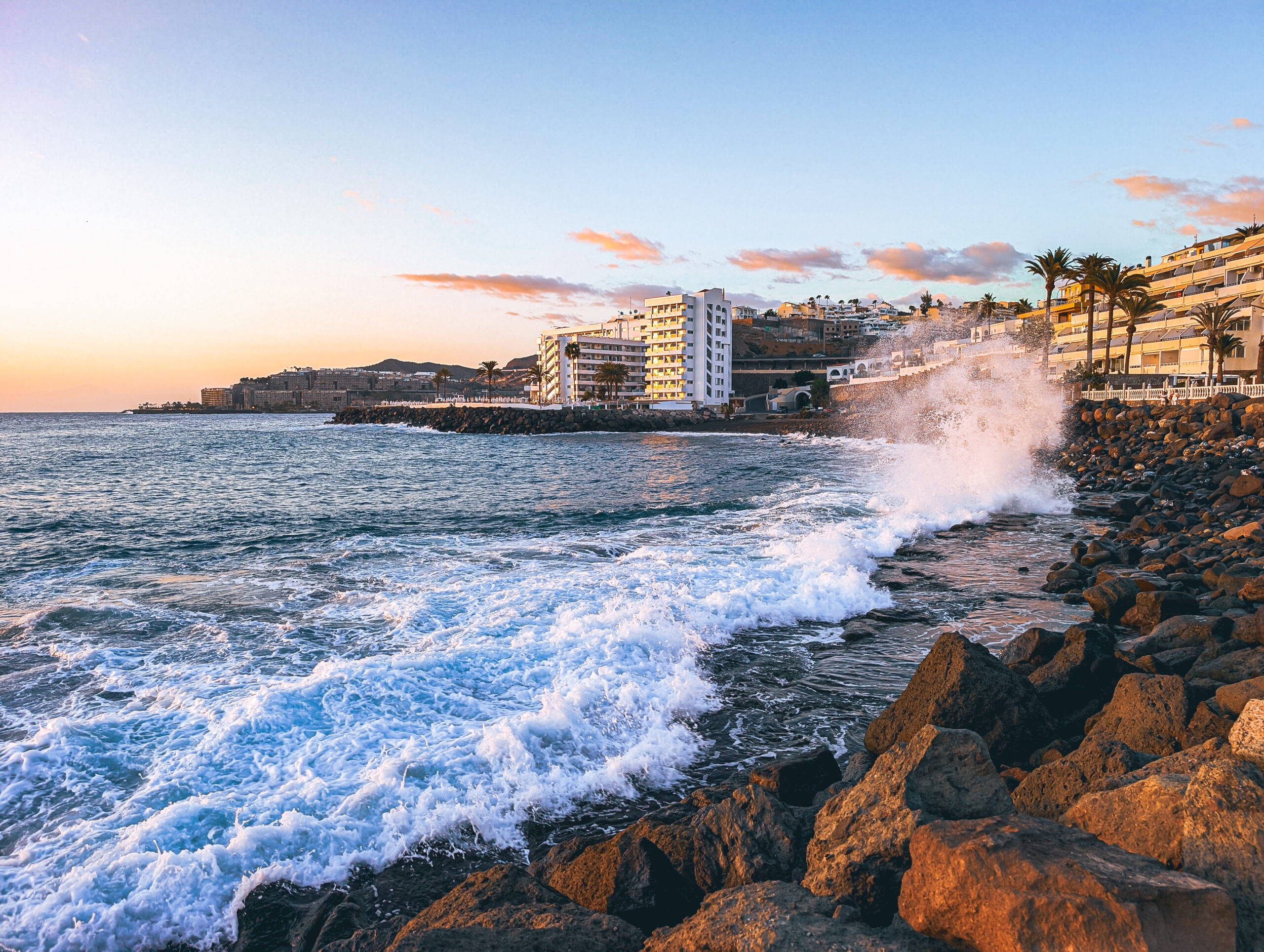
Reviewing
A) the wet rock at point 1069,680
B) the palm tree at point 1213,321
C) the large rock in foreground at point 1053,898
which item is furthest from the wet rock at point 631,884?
the palm tree at point 1213,321

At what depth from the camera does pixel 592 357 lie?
126 m

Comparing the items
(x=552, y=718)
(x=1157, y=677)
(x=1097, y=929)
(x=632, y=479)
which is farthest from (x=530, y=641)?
(x=632, y=479)

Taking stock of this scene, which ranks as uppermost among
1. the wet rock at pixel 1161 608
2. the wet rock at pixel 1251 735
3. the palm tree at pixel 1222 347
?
the palm tree at pixel 1222 347

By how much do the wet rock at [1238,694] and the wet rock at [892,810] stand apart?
2.39 metres

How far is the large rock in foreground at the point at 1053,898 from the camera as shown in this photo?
8.89ft

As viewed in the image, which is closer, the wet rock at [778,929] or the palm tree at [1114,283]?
the wet rock at [778,929]

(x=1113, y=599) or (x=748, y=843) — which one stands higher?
(x=1113, y=599)

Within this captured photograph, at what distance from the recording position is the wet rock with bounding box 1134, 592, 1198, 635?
950 cm

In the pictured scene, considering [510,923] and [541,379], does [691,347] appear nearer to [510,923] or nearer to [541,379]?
[541,379]

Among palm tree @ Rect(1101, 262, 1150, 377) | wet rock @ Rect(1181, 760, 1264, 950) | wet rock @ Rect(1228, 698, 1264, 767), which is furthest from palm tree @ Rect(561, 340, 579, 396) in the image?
wet rock @ Rect(1181, 760, 1264, 950)

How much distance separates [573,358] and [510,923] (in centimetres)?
A: 12047

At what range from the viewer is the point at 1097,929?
2695 millimetres

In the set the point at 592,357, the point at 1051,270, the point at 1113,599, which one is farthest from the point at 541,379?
the point at 1113,599

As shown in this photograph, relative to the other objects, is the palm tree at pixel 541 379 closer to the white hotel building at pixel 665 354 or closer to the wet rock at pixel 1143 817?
Answer: the white hotel building at pixel 665 354
